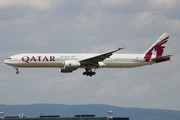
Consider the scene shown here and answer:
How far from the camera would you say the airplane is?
4075 inches

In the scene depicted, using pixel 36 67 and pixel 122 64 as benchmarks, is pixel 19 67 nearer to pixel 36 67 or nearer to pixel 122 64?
pixel 36 67

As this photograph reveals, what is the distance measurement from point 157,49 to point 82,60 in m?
18.7

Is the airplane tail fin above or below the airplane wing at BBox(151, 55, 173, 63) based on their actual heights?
above

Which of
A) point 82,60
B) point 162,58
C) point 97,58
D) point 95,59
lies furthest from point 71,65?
point 162,58

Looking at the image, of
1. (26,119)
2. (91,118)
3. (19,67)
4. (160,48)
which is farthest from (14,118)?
(160,48)

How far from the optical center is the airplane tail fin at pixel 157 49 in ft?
369

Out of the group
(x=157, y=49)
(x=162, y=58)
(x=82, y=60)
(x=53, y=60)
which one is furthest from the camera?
(x=157, y=49)

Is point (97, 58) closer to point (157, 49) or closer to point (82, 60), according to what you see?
point (82, 60)

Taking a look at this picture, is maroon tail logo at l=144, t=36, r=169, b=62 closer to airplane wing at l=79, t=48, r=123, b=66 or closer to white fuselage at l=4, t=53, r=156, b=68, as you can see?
white fuselage at l=4, t=53, r=156, b=68

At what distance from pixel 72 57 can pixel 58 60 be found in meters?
3.09

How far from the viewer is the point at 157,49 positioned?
116 meters

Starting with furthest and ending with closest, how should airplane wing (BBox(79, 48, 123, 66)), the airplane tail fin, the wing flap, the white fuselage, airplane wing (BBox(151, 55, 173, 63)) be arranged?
1. the airplane tail fin
2. airplane wing (BBox(151, 55, 173, 63))
3. airplane wing (BBox(79, 48, 123, 66))
4. the wing flap
5. the white fuselage

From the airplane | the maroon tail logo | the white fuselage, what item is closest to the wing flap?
the airplane

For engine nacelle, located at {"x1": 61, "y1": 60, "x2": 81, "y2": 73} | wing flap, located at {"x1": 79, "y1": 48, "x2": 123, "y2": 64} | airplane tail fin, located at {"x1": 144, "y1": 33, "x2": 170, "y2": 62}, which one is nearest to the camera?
engine nacelle, located at {"x1": 61, "y1": 60, "x2": 81, "y2": 73}
